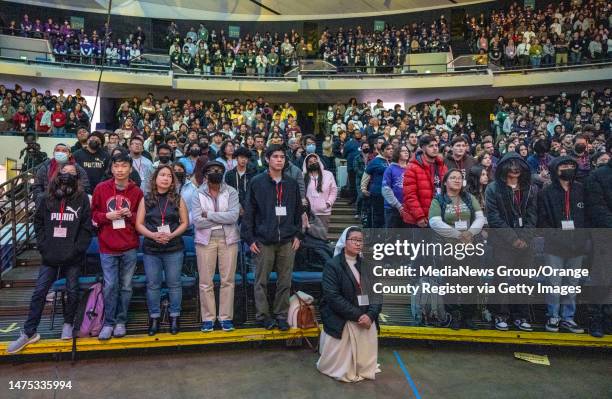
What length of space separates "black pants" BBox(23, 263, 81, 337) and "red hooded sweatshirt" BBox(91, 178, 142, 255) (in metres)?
0.35

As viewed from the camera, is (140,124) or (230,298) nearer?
(230,298)

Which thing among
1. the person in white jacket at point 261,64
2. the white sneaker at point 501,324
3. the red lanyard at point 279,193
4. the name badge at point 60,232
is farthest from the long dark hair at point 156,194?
the person in white jacket at point 261,64

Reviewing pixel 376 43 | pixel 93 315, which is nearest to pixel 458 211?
pixel 93 315

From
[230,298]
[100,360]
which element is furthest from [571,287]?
[100,360]

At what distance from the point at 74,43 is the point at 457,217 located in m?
18.2

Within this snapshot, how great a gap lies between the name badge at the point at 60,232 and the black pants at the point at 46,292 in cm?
30

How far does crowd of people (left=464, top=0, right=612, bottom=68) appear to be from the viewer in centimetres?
→ 1587

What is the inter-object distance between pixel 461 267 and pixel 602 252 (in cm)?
140

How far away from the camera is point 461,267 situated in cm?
441

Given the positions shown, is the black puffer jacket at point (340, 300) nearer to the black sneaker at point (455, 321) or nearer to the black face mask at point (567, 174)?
the black sneaker at point (455, 321)

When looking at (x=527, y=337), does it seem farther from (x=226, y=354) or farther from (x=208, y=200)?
(x=208, y=200)

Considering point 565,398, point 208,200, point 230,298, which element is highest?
point 208,200

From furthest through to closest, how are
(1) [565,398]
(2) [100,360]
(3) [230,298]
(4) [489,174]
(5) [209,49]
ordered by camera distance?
(5) [209,49]
(4) [489,174]
(3) [230,298]
(2) [100,360]
(1) [565,398]

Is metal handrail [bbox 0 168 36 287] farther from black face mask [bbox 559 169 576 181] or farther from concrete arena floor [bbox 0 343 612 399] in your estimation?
black face mask [bbox 559 169 576 181]
